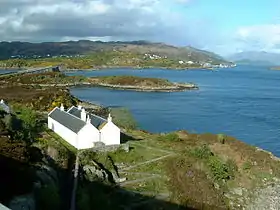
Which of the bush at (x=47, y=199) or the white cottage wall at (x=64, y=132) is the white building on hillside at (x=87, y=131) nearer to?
the white cottage wall at (x=64, y=132)

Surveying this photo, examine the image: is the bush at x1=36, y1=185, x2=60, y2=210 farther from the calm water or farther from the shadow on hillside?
the calm water

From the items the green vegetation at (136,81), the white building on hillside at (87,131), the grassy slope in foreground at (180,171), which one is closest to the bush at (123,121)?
the grassy slope in foreground at (180,171)

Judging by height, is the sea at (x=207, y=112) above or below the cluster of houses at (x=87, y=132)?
below

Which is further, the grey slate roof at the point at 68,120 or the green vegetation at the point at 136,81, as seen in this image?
the green vegetation at the point at 136,81

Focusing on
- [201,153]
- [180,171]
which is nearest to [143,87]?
[201,153]

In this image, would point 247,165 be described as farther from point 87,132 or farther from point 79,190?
point 79,190

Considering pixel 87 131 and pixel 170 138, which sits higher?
pixel 87 131

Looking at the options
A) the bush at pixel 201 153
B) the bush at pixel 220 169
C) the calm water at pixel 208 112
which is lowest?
the calm water at pixel 208 112
